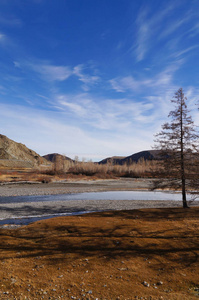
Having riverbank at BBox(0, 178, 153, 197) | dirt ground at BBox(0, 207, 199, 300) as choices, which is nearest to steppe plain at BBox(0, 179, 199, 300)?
dirt ground at BBox(0, 207, 199, 300)

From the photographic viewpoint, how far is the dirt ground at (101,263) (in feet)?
15.5

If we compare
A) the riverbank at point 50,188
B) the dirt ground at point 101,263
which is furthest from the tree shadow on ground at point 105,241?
the riverbank at point 50,188

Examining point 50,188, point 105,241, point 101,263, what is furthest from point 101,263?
Result: point 50,188

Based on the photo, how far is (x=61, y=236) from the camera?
28.5 ft

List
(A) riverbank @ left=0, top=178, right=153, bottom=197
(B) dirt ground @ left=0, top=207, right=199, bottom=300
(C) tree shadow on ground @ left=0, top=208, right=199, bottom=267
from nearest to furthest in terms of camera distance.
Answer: (B) dirt ground @ left=0, top=207, right=199, bottom=300 → (C) tree shadow on ground @ left=0, top=208, right=199, bottom=267 → (A) riverbank @ left=0, top=178, right=153, bottom=197

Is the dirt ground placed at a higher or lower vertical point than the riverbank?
higher

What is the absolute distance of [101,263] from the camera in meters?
6.15

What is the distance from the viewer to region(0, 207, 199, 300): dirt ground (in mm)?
4738

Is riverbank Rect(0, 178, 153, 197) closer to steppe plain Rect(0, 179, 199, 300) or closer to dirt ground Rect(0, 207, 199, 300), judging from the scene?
steppe plain Rect(0, 179, 199, 300)

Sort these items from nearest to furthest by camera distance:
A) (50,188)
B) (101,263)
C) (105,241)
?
(101,263), (105,241), (50,188)

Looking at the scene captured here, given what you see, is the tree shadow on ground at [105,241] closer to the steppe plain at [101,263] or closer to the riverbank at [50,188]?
the steppe plain at [101,263]

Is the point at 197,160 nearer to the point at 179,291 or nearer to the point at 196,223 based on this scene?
the point at 196,223

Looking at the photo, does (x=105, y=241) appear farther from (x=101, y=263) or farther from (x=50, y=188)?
(x=50, y=188)

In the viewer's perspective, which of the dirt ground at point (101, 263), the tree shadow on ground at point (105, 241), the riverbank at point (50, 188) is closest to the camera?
the dirt ground at point (101, 263)
